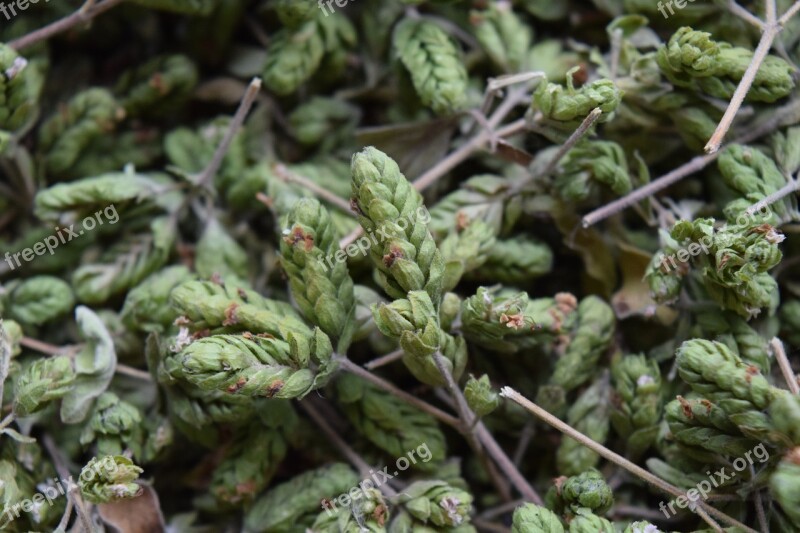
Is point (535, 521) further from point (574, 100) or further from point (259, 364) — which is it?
point (574, 100)

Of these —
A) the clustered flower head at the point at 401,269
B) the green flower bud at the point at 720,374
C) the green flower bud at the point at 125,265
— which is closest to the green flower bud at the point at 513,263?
the clustered flower head at the point at 401,269

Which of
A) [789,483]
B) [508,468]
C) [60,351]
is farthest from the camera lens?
[60,351]

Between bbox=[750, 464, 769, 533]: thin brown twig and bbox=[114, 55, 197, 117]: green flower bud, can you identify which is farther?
bbox=[114, 55, 197, 117]: green flower bud

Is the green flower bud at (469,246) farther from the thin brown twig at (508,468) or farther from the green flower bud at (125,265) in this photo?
the green flower bud at (125,265)

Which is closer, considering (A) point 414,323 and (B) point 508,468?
(A) point 414,323

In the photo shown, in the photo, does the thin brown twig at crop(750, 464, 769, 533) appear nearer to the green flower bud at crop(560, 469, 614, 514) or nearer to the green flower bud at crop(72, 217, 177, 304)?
the green flower bud at crop(560, 469, 614, 514)

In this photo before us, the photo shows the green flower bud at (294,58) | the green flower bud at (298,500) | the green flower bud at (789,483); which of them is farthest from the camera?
the green flower bud at (294,58)

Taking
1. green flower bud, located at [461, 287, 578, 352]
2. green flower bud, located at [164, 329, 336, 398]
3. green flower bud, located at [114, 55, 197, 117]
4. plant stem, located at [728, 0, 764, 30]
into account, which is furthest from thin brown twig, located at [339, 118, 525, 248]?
green flower bud, located at [114, 55, 197, 117]

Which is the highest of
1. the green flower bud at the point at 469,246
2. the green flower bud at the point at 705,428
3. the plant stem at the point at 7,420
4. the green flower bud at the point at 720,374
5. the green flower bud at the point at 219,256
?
the plant stem at the point at 7,420

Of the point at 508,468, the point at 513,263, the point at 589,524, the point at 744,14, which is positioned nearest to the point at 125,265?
the point at 513,263

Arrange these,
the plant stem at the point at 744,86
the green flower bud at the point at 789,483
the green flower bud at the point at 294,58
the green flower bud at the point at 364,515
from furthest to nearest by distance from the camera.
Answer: the green flower bud at the point at 294,58, the plant stem at the point at 744,86, the green flower bud at the point at 364,515, the green flower bud at the point at 789,483
